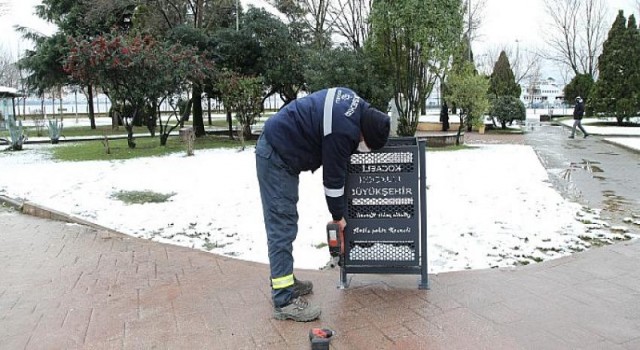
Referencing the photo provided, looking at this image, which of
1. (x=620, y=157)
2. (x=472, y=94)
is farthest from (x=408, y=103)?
(x=620, y=157)

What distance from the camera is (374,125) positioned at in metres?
3.20

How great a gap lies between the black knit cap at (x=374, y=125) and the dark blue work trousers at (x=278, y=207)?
1.83ft

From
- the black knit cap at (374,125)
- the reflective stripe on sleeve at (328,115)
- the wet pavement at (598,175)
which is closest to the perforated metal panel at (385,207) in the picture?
the black knit cap at (374,125)

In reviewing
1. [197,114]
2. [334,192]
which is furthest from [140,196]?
[197,114]

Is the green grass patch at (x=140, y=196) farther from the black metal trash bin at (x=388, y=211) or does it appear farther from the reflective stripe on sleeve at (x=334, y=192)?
the reflective stripe on sleeve at (x=334, y=192)

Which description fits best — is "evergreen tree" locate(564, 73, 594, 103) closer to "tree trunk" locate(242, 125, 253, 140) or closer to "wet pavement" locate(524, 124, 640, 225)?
"wet pavement" locate(524, 124, 640, 225)

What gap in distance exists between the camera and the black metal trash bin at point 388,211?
363 centimetres

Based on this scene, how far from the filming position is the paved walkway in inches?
121

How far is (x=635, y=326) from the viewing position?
314 cm

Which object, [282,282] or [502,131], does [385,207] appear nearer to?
[282,282]

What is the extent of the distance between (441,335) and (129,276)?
2729 mm

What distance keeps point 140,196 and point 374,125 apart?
5.79 m

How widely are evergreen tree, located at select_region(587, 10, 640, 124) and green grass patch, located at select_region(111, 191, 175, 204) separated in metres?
26.0

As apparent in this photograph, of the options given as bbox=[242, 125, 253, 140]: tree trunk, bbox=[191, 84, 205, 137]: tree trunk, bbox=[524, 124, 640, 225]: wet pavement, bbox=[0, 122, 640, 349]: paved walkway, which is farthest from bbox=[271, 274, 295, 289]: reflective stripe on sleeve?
bbox=[191, 84, 205, 137]: tree trunk
